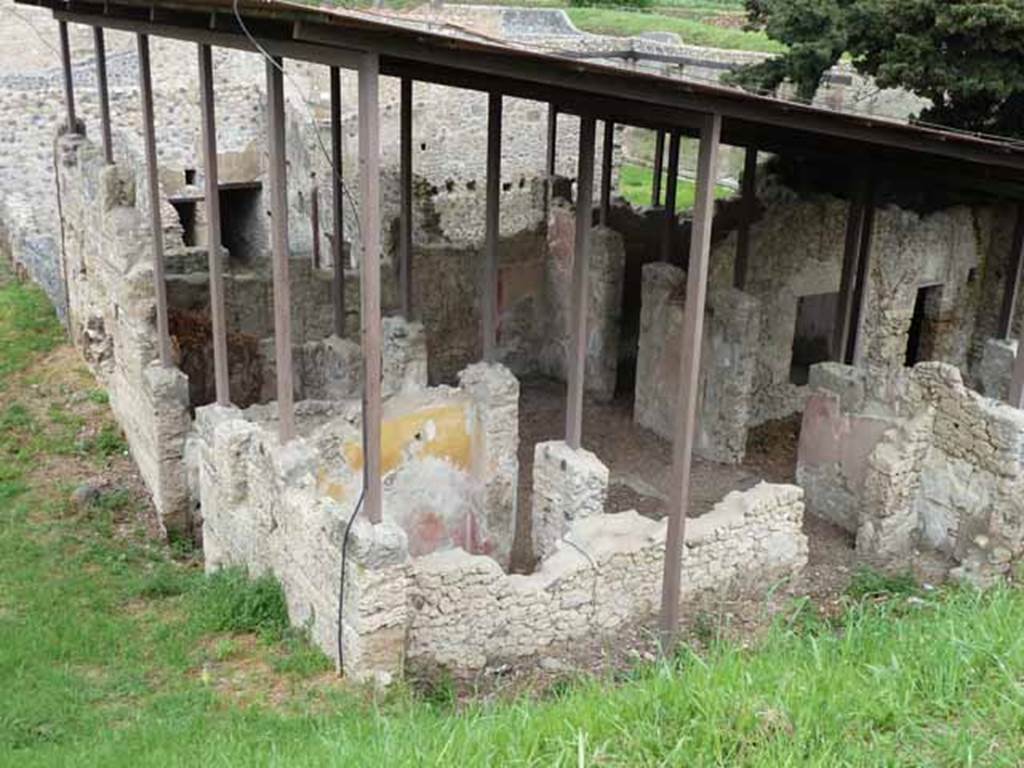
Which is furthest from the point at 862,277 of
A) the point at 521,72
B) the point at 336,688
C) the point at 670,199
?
the point at 336,688

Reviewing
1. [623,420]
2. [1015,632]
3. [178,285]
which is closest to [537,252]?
[623,420]

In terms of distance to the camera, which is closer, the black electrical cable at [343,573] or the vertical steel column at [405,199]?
the black electrical cable at [343,573]

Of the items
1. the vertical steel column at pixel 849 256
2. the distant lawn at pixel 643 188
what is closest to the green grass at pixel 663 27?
the distant lawn at pixel 643 188

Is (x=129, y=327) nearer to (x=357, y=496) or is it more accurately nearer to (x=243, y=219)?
(x=357, y=496)

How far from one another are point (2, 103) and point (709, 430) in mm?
12391

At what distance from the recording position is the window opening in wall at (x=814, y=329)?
1791 centimetres

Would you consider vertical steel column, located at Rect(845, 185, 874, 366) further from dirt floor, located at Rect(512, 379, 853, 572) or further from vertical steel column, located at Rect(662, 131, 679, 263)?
vertical steel column, located at Rect(662, 131, 679, 263)

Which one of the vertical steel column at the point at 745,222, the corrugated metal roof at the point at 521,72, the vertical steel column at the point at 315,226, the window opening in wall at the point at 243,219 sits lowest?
the window opening in wall at the point at 243,219

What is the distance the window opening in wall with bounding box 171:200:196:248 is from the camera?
19.9m

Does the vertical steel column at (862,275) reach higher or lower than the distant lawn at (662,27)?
lower

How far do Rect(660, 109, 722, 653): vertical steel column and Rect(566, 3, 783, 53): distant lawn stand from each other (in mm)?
25274

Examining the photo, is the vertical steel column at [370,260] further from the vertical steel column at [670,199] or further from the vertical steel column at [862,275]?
the vertical steel column at [862,275]

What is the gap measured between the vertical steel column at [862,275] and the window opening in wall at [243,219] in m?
10.8

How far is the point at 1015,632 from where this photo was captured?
536cm
